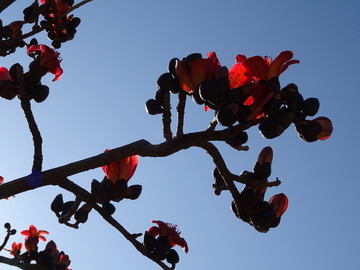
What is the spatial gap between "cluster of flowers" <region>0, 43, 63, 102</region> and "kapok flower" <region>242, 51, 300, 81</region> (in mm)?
626

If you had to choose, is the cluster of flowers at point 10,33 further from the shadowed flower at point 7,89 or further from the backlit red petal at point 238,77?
the backlit red petal at point 238,77

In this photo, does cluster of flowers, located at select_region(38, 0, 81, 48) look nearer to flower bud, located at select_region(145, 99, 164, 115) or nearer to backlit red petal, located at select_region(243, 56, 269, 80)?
flower bud, located at select_region(145, 99, 164, 115)

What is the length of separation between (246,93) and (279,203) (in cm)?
39

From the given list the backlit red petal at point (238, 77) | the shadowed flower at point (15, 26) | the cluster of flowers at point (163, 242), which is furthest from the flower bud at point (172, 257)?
the shadowed flower at point (15, 26)

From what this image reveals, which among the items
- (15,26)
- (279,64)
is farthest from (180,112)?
(15,26)

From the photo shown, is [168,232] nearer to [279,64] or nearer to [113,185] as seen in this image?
[113,185]

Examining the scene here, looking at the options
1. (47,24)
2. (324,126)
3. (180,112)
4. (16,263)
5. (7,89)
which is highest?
(47,24)

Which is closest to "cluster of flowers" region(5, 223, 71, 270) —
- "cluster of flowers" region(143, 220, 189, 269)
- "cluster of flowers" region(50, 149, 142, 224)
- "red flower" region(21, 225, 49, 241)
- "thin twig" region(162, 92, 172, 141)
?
"red flower" region(21, 225, 49, 241)

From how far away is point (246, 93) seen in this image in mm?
1314

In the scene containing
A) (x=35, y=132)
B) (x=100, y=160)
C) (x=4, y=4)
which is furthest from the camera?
(x=4, y=4)

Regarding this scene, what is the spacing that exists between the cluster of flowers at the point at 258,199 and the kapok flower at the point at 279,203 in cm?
3

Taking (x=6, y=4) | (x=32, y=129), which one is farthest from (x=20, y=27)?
(x=32, y=129)

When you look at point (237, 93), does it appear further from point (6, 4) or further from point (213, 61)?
point (6, 4)

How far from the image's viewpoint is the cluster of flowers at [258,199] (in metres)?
1.40
